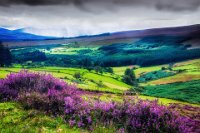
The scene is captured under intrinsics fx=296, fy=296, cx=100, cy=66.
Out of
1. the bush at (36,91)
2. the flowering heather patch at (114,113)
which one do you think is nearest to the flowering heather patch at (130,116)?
the flowering heather patch at (114,113)

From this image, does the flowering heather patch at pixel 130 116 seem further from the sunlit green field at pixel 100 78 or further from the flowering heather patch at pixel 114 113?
the sunlit green field at pixel 100 78

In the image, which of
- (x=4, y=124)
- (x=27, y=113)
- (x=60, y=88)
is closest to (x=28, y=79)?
(x=60, y=88)

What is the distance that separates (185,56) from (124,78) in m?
7.36

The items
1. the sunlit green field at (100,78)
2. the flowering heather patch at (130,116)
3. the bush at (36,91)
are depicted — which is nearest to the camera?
the flowering heather patch at (130,116)

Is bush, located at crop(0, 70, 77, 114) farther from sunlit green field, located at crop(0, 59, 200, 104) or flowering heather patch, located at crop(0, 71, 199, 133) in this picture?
sunlit green field, located at crop(0, 59, 200, 104)

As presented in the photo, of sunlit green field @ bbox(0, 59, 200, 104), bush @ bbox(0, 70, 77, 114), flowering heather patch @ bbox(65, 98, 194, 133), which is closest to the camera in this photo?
flowering heather patch @ bbox(65, 98, 194, 133)

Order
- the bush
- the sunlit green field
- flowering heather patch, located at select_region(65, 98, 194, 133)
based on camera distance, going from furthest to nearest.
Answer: the sunlit green field, the bush, flowering heather patch, located at select_region(65, 98, 194, 133)

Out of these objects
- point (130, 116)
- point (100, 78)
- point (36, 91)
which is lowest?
point (100, 78)

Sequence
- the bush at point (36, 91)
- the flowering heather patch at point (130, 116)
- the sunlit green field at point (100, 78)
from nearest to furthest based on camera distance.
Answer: the flowering heather patch at point (130, 116)
the bush at point (36, 91)
the sunlit green field at point (100, 78)

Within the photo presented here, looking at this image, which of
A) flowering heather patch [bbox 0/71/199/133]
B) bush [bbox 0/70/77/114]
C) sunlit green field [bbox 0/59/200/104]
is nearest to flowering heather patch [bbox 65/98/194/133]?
flowering heather patch [bbox 0/71/199/133]

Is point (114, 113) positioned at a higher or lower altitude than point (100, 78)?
higher

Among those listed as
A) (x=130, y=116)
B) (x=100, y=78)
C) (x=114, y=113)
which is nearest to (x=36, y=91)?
(x=114, y=113)

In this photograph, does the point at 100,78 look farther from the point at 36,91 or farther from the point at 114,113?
the point at 114,113

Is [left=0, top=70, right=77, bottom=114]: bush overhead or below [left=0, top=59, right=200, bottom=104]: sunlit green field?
overhead
